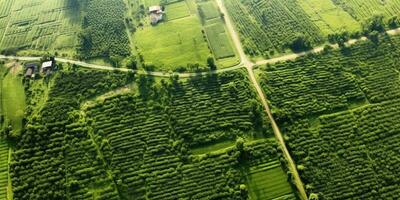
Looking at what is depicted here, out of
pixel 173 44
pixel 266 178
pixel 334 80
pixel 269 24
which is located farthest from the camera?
pixel 269 24

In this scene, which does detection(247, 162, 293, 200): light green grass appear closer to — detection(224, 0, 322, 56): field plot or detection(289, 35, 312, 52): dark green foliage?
detection(224, 0, 322, 56): field plot

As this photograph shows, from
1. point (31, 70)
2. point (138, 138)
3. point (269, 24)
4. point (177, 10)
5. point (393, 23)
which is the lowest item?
point (138, 138)

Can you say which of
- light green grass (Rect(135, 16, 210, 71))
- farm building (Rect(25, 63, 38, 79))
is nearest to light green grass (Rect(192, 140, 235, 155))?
light green grass (Rect(135, 16, 210, 71))

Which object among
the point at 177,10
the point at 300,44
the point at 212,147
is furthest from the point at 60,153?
the point at 300,44

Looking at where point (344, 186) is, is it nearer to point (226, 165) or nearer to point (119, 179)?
point (226, 165)

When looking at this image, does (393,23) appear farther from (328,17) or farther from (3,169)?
(3,169)

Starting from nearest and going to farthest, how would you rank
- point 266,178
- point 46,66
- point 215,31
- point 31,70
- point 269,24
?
point 266,178, point 31,70, point 46,66, point 215,31, point 269,24

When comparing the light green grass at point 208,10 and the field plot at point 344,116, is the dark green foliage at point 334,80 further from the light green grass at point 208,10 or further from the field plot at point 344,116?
the light green grass at point 208,10
